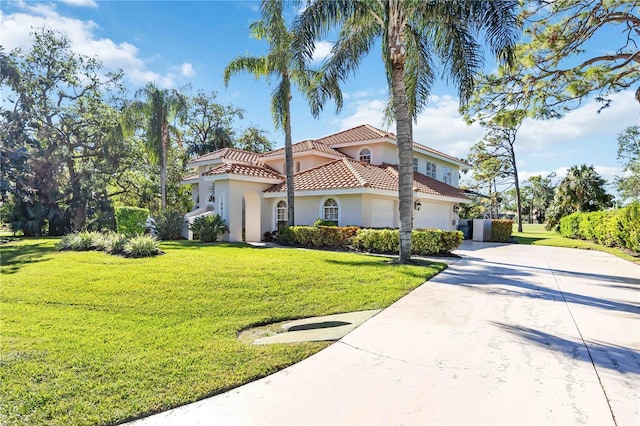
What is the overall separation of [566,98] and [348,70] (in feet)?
31.3

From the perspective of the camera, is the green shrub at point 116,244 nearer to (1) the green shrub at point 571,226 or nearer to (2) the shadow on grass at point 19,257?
(2) the shadow on grass at point 19,257

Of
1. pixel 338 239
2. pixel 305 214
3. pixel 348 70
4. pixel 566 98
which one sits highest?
pixel 348 70

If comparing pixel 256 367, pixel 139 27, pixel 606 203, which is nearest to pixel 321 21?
pixel 139 27

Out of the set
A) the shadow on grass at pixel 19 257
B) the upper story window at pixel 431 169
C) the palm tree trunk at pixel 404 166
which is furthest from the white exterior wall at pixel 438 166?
the shadow on grass at pixel 19 257

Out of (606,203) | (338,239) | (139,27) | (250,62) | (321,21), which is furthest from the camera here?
(606,203)

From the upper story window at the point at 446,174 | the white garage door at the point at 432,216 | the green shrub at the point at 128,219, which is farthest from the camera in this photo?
the upper story window at the point at 446,174

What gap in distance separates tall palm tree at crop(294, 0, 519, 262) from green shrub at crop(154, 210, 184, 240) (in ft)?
38.5

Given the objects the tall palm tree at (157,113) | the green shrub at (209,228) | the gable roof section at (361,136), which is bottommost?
the green shrub at (209,228)

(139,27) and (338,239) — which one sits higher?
(139,27)

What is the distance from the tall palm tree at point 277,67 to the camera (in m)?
18.0

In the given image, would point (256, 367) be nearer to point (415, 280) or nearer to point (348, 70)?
point (415, 280)

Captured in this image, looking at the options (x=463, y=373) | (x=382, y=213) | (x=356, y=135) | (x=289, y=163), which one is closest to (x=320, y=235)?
(x=382, y=213)

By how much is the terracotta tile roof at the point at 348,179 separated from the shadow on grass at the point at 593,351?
491 inches

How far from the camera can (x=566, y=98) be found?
1536 cm
